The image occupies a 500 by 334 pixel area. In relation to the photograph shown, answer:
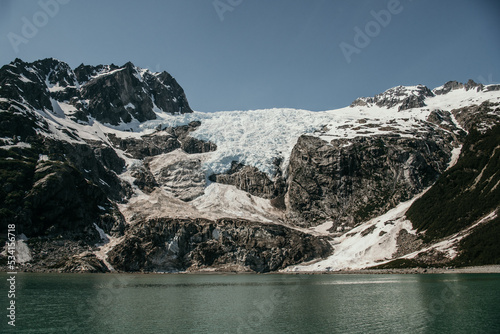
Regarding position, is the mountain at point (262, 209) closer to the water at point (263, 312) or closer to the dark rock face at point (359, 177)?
the dark rock face at point (359, 177)

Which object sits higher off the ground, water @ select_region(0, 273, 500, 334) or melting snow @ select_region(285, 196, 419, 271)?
melting snow @ select_region(285, 196, 419, 271)

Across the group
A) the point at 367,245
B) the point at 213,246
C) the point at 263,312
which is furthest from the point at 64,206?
the point at 367,245

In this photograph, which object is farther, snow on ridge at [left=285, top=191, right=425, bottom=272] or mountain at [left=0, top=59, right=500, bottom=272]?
snow on ridge at [left=285, top=191, right=425, bottom=272]

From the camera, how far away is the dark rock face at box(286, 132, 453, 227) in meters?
170

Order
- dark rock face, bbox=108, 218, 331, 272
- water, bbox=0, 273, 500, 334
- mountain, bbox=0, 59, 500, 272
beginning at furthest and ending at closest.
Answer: dark rock face, bbox=108, 218, 331, 272, mountain, bbox=0, 59, 500, 272, water, bbox=0, 273, 500, 334

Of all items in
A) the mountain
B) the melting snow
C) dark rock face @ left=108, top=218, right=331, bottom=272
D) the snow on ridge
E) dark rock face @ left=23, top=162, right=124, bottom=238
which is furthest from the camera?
dark rock face @ left=108, top=218, right=331, bottom=272

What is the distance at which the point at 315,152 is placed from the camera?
7721 inches

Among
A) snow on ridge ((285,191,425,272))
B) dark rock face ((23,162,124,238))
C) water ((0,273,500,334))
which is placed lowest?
water ((0,273,500,334))

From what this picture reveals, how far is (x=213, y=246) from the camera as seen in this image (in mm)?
146125

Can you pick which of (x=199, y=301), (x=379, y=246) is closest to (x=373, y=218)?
(x=379, y=246)

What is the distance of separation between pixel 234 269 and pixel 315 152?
86959 millimetres

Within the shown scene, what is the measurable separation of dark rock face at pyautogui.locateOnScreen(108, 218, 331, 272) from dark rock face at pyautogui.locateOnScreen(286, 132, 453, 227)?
26.6m

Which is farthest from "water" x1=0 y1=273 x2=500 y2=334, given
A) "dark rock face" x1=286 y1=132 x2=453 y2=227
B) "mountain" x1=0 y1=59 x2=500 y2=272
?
"dark rock face" x1=286 y1=132 x2=453 y2=227

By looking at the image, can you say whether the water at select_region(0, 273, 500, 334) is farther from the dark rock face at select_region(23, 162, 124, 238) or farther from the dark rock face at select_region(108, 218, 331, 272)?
the dark rock face at select_region(108, 218, 331, 272)
